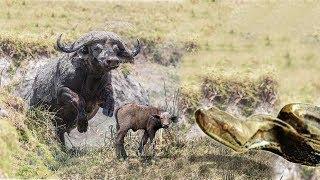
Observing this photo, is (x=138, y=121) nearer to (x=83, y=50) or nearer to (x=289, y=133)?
(x=83, y=50)

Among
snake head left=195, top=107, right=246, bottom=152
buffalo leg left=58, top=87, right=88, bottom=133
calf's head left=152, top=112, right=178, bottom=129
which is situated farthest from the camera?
buffalo leg left=58, top=87, right=88, bottom=133

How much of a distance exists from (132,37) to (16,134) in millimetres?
7512

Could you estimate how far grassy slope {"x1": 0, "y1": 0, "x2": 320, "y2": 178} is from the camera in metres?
19.0

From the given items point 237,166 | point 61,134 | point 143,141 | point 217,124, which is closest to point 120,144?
point 143,141

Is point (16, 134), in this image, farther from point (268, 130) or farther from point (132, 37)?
point (132, 37)

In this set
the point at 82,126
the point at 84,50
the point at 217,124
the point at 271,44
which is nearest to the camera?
the point at 217,124

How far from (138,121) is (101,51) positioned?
120 cm

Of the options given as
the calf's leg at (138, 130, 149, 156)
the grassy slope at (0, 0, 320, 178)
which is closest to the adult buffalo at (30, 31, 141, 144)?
the calf's leg at (138, 130, 149, 156)

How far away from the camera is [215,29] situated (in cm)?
2069

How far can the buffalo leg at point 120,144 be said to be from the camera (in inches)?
512

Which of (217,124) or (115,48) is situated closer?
(217,124)

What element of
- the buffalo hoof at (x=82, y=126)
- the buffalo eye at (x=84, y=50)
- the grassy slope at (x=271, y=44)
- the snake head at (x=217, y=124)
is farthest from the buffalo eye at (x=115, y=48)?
the grassy slope at (x=271, y=44)

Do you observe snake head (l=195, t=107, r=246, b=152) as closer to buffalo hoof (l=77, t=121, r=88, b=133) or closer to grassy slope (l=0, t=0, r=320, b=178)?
buffalo hoof (l=77, t=121, r=88, b=133)

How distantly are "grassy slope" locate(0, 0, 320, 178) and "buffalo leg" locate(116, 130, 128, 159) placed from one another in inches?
205
